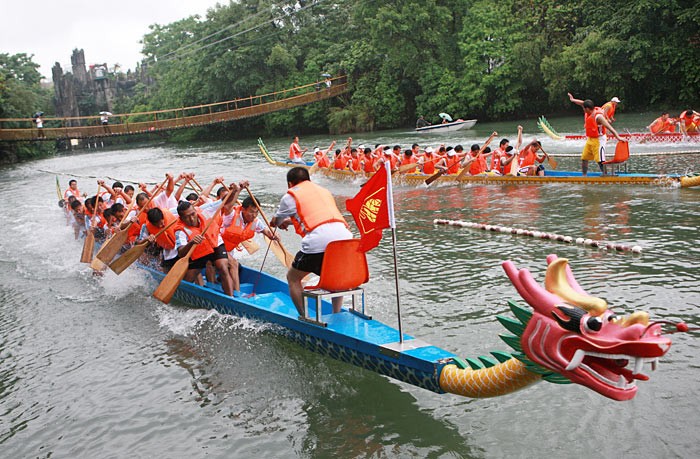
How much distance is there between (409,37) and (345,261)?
106ft

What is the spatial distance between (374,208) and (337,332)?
1148mm

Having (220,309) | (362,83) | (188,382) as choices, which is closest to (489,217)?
(220,309)

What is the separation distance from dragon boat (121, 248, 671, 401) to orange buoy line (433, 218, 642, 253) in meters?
4.58

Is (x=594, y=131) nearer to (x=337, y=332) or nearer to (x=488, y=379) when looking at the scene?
(x=337, y=332)

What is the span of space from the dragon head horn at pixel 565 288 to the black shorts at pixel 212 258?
15.3ft

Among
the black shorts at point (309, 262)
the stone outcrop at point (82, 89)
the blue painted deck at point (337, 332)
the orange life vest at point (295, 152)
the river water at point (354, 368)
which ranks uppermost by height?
the stone outcrop at point (82, 89)

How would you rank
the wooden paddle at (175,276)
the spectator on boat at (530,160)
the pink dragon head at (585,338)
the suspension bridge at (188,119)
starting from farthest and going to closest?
the suspension bridge at (188,119)
the spectator on boat at (530,160)
the wooden paddle at (175,276)
the pink dragon head at (585,338)

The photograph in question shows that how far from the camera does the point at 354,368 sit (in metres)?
5.89

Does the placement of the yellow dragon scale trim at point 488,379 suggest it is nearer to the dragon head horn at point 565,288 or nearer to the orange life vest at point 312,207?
the dragon head horn at point 565,288

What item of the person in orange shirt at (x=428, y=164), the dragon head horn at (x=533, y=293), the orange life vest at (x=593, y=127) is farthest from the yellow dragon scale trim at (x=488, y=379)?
the person in orange shirt at (x=428, y=164)

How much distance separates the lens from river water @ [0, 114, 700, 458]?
480cm

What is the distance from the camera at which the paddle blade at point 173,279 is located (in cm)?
735

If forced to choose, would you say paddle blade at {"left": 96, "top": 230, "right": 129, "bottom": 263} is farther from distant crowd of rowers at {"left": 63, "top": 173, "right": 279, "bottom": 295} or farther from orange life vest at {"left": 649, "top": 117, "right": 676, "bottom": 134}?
orange life vest at {"left": 649, "top": 117, "right": 676, "bottom": 134}

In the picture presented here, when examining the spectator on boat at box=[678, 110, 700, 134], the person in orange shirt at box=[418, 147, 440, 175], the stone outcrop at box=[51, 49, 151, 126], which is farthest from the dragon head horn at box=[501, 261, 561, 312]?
the stone outcrop at box=[51, 49, 151, 126]
